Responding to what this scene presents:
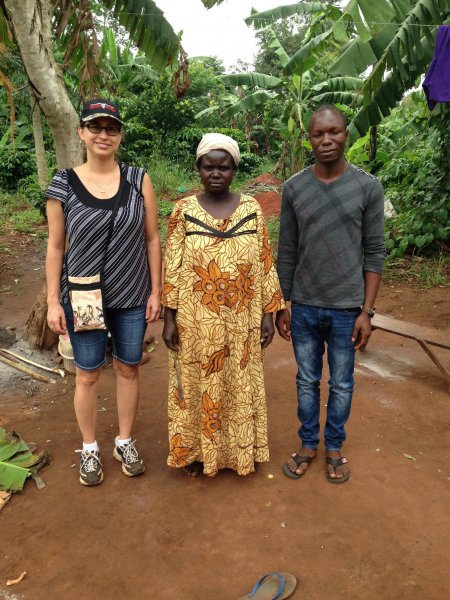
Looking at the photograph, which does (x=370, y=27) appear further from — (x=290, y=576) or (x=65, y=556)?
(x=65, y=556)

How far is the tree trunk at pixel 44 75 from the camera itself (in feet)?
11.8

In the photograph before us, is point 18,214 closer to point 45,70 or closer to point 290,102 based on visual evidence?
point 290,102

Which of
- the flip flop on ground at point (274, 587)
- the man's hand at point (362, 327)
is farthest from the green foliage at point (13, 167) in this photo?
the flip flop on ground at point (274, 587)

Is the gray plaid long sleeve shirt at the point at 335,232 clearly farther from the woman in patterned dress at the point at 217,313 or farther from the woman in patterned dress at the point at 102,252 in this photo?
the woman in patterned dress at the point at 102,252

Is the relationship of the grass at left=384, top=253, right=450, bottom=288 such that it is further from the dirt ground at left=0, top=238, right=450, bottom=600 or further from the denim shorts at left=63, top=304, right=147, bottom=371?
the denim shorts at left=63, top=304, right=147, bottom=371

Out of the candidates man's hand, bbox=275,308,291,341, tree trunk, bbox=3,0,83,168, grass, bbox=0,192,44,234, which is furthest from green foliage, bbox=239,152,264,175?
man's hand, bbox=275,308,291,341

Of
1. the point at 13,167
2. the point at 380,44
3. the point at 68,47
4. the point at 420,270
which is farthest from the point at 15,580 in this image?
the point at 13,167

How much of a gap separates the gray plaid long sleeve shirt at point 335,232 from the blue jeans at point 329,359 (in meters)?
0.08

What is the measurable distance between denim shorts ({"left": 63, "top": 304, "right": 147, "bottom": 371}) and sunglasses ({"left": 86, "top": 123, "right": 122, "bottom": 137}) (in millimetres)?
826

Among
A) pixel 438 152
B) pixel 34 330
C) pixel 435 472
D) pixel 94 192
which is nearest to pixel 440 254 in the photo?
pixel 438 152

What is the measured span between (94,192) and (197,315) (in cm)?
74

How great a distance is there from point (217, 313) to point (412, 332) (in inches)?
95.8

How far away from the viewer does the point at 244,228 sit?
7.50ft

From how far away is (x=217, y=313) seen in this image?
7.50 ft
